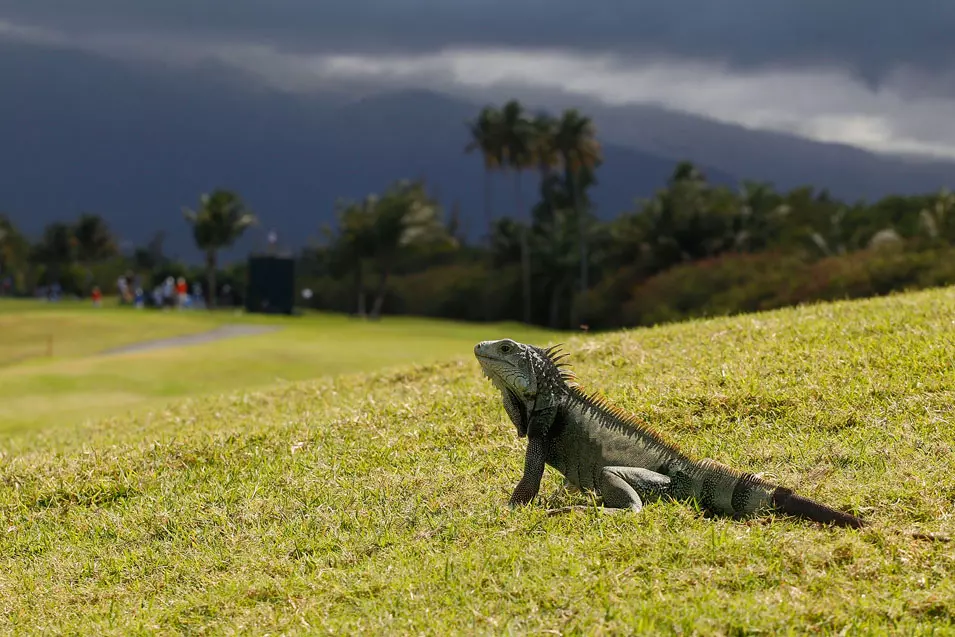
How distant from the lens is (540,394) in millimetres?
7039

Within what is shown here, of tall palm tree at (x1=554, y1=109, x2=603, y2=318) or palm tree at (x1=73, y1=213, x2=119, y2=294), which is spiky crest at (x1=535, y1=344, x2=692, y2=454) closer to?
tall palm tree at (x1=554, y1=109, x2=603, y2=318)

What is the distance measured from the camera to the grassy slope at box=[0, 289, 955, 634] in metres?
5.46

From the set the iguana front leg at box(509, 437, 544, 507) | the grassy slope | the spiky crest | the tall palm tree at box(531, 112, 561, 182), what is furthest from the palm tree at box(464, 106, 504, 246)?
the iguana front leg at box(509, 437, 544, 507)

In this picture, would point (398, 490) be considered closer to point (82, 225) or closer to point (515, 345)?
point (515, 345)

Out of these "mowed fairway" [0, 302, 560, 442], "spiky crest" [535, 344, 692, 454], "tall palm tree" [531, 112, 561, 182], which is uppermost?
"tall palm tree" [531, 112, 561, 182]

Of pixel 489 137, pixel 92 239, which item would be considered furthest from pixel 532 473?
pixel 92 239

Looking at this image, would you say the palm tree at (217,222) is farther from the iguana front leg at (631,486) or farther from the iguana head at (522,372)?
the iguana front leg at (631,486)

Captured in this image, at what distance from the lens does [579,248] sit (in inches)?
3428

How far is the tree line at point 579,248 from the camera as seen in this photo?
54.2m

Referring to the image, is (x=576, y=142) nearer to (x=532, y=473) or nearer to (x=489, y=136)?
(x=489, y=136)

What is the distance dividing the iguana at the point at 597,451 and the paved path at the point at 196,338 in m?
32.5

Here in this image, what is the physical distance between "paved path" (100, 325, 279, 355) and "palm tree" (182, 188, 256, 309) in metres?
40.0

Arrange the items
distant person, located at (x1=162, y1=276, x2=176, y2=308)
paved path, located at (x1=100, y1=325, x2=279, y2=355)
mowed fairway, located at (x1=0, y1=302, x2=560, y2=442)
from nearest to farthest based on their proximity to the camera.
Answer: mowed fairway, located at (x1=0, y1=302, x2=560, y2=442) < paved path, located at (x1=100, y1=325, x2=279, y2=355) < distant person, located at (x1=162, y1=276, x2=176, y2=308)

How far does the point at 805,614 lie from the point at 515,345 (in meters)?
2.79
